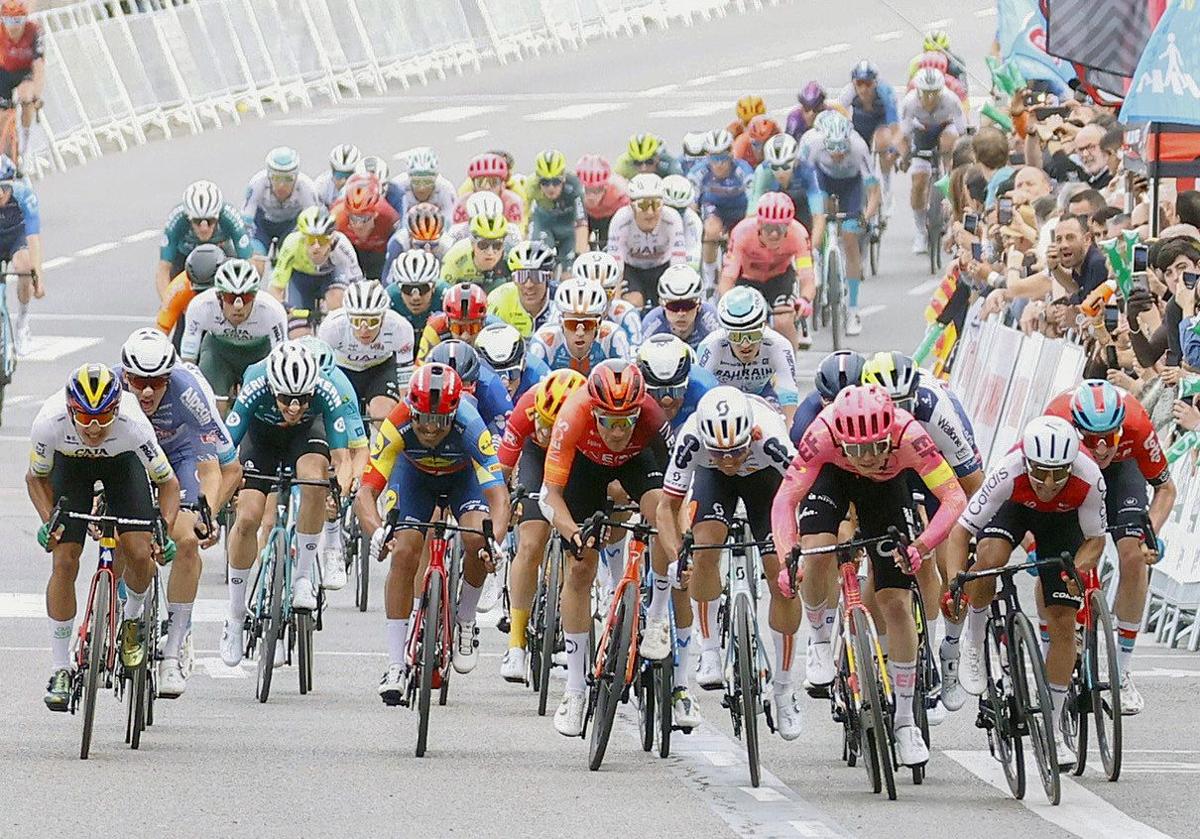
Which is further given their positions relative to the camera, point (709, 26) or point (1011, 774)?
point (709, 26)

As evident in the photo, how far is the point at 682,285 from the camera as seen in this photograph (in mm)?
16891

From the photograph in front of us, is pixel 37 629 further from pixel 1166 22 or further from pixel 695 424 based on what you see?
pixel 1166 22

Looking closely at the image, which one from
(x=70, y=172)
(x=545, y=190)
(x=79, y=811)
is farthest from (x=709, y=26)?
(x=79, y=811)

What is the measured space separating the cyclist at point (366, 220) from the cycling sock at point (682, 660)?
1027 cm

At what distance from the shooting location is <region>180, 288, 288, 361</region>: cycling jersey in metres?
18.0

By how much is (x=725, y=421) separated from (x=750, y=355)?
326 cm

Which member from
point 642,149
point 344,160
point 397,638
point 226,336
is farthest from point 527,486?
point 344,160

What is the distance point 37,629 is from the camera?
55.4 ft

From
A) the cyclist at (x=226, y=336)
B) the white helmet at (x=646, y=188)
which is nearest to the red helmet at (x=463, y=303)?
the cyclist at (x=226, y=336)

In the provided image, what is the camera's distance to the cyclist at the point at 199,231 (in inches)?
826

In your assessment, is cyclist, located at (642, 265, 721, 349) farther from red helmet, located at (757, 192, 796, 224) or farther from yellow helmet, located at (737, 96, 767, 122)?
yellow helmet, located at (737, 96, 767, 122)

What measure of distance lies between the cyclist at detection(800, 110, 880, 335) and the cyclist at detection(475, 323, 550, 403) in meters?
11.9

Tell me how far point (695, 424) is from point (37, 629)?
214 inches

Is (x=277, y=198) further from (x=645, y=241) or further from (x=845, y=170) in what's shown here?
(x=845, y=170)
